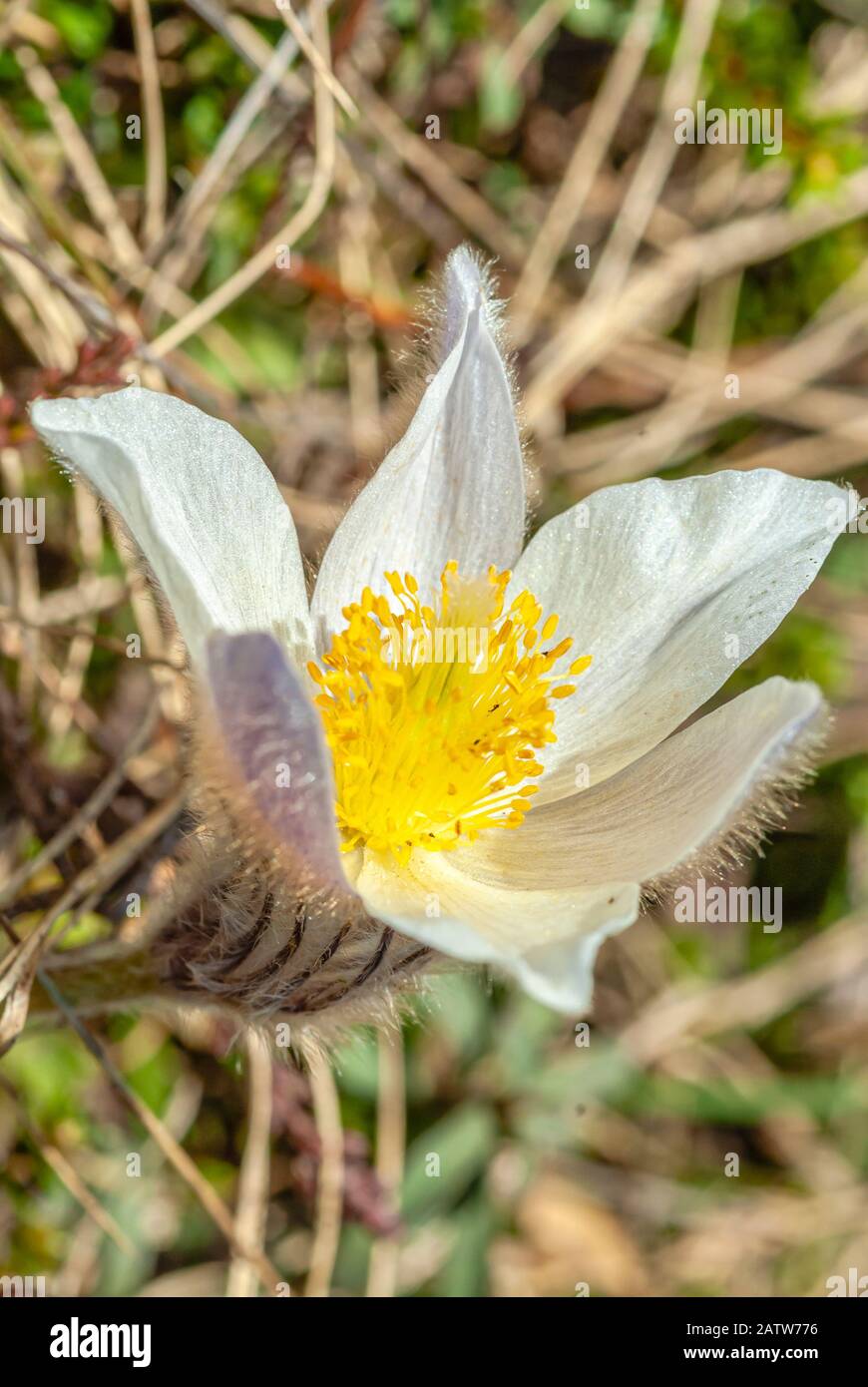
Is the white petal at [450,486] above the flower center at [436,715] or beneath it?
above

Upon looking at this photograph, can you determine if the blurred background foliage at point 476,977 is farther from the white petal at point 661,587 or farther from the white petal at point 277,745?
the white petal at point 277,745

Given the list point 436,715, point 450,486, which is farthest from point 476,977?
point 450,486

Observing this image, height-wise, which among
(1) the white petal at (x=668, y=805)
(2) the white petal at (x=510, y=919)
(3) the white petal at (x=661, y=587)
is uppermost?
(3) the white petal at (x=661, y=587)

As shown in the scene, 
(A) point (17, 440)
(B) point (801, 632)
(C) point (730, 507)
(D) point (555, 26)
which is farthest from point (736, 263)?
(A) point (17, 440)

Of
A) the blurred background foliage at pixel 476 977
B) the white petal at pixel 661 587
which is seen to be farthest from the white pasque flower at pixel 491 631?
the blurred background foliage at pixel 476 977

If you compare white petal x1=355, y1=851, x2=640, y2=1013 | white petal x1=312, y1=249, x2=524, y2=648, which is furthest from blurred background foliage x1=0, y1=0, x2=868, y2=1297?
white petal x1=355, y1=851, x2=640, y2=1013

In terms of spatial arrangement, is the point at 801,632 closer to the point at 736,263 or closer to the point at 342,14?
the point at 736,263

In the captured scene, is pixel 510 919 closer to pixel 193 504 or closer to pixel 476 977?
pixel 193 504
